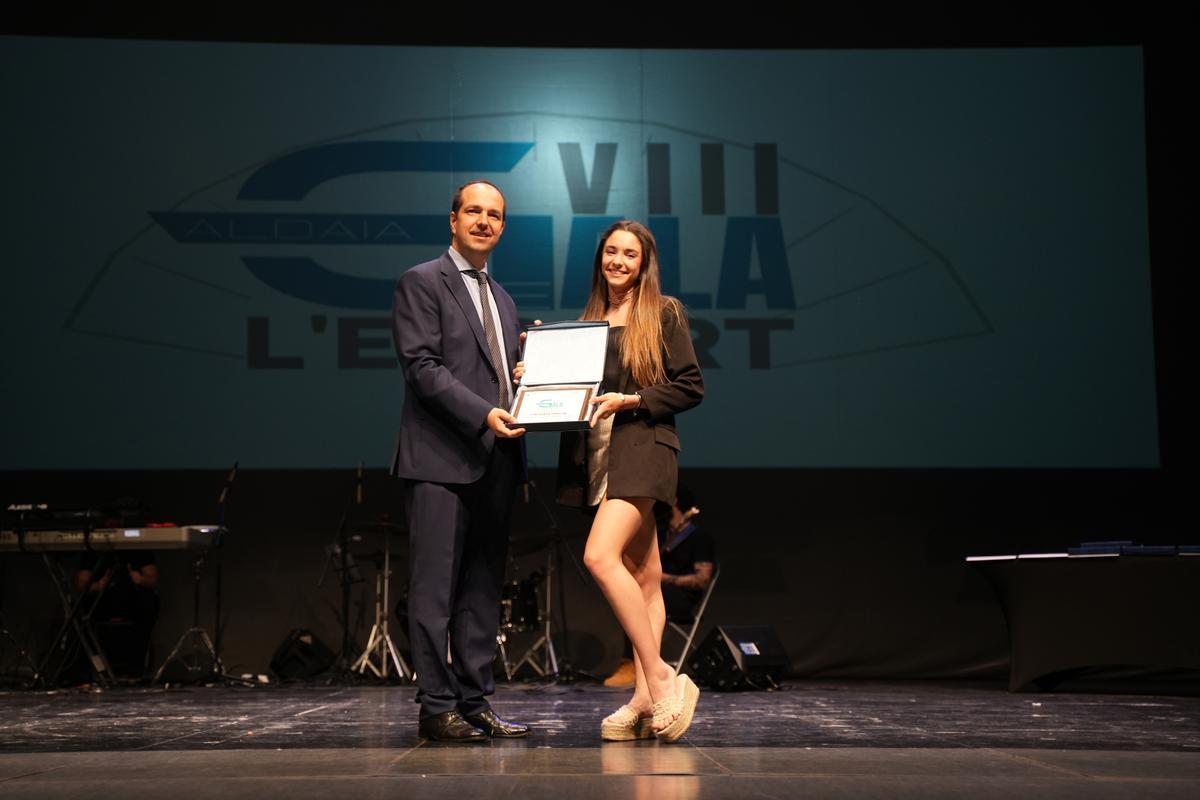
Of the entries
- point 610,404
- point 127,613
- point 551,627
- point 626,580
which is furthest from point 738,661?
point 127,613

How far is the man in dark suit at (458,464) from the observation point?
118 inches

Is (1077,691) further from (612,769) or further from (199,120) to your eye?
(199,120)

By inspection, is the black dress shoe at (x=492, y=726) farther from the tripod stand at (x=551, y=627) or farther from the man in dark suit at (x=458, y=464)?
the tripod stand at (x=551, y=627)

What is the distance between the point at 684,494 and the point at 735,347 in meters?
0.98

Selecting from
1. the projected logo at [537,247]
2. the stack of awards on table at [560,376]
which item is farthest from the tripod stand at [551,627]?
the stack of awards on table at [560,376]

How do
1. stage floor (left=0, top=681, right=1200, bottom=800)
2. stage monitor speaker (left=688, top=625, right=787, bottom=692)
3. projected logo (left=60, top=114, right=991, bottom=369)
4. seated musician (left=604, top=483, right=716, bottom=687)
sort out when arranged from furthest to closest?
1. projected logo (left=60, top=114, right=991, bottom=369)
2. seated musician (left=604, top=483, right=716, bottom=687)
3. stage monitor speaker (left=688, top=625, right=787, bottom=692)
4. stage floor (left=0, top=681, right=1200, bottom=800)

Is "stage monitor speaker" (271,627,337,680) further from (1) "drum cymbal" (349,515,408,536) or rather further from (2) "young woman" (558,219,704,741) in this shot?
(2) "young woman" (558,219,704,741)

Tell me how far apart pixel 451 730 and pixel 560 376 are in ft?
3.06

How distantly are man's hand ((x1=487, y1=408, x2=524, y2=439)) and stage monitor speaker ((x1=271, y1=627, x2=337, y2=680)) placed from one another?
13.5ft

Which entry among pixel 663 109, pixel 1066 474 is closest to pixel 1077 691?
pixel 1066 474

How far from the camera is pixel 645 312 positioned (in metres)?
3.12

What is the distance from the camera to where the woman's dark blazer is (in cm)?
300

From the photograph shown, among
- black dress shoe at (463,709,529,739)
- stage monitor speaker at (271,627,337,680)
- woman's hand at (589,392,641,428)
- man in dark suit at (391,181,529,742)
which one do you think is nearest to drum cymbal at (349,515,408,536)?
stage monitor speaker at (271,627,337,680)

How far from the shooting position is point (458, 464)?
3.03m
